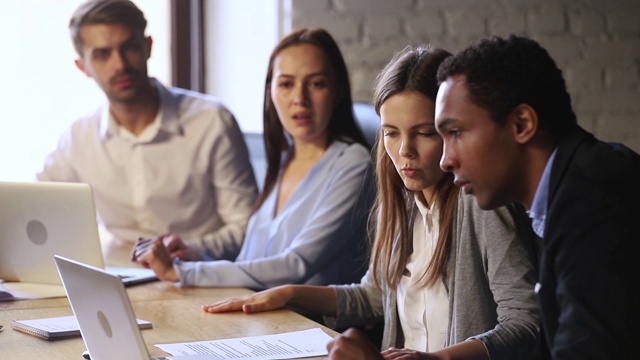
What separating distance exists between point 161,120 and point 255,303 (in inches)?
41.5

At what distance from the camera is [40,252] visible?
212cm

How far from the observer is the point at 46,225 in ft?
6.87

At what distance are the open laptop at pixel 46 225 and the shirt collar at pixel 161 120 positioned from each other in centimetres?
70

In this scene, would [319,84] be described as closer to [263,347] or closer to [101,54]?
[101,54]

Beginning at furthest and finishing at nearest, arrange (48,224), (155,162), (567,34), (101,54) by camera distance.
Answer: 1. (567,34)
2. (155,162)
3. (101,54)
4. (48,224)

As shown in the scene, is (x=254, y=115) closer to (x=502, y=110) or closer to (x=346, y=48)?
(x=346, y=48)

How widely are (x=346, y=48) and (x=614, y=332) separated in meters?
2.09

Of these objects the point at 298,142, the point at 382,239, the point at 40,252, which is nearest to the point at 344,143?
the point at 298,142

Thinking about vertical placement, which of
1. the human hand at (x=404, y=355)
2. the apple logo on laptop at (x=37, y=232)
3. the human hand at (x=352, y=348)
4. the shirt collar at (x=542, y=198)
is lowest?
the apple logo on laptop at (x=37, y=232)

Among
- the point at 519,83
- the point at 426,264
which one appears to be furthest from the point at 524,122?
the point at 426,264

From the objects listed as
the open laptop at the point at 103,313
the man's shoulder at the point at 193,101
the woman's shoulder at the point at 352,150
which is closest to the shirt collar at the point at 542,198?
the open laptop at the point at 103,313

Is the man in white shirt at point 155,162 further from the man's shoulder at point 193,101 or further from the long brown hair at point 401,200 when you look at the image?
the long brown hair at point 401,200

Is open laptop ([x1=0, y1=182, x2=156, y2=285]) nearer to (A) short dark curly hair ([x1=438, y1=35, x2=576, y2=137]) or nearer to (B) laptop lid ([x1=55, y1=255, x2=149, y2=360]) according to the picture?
(B) laptop lid ([x1=55, y1=255, x2=149, y2=360])

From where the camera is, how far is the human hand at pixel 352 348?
4.00ft
